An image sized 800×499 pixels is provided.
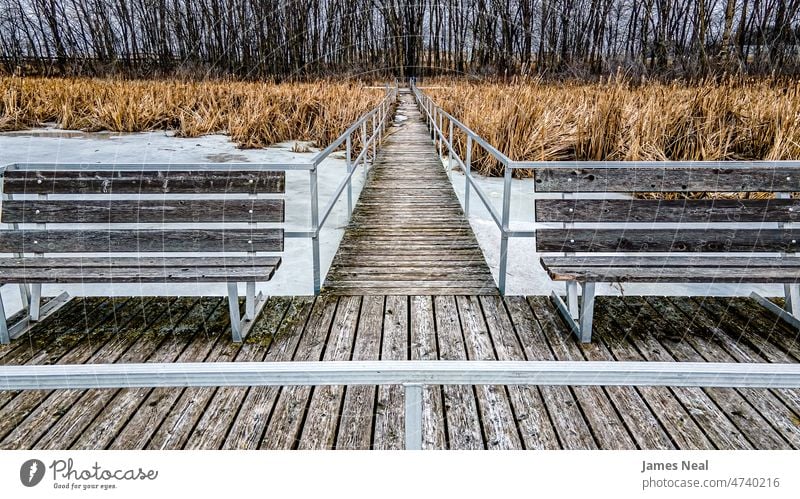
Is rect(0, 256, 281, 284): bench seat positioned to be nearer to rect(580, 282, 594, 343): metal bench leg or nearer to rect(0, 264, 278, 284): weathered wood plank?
rect(0, 264, 278, 284): weathered wood plank

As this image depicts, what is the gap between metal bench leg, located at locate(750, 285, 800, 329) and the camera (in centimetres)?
270

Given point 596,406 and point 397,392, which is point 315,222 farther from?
point 596,406

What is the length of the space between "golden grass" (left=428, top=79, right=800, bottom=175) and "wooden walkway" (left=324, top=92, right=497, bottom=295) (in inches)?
46.8

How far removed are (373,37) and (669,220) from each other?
13.7 m

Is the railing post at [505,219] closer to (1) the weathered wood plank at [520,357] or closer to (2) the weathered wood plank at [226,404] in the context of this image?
(1) the weathered wood plank at [520,357]

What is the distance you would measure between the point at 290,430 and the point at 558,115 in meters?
6.39

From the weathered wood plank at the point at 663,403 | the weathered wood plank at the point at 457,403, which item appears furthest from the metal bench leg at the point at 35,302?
the weathered wood plank at the point at 663,403

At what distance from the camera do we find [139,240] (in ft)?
9.23

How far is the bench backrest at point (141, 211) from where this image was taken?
2787 millimetres

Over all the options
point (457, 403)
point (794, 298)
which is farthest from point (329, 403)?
point (794, 298)

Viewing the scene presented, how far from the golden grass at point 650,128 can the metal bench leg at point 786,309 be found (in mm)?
3183

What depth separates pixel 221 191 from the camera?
292 cm

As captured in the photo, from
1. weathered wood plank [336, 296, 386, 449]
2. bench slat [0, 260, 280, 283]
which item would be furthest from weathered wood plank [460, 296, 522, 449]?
bench slat [0, 260, 280, 283]
